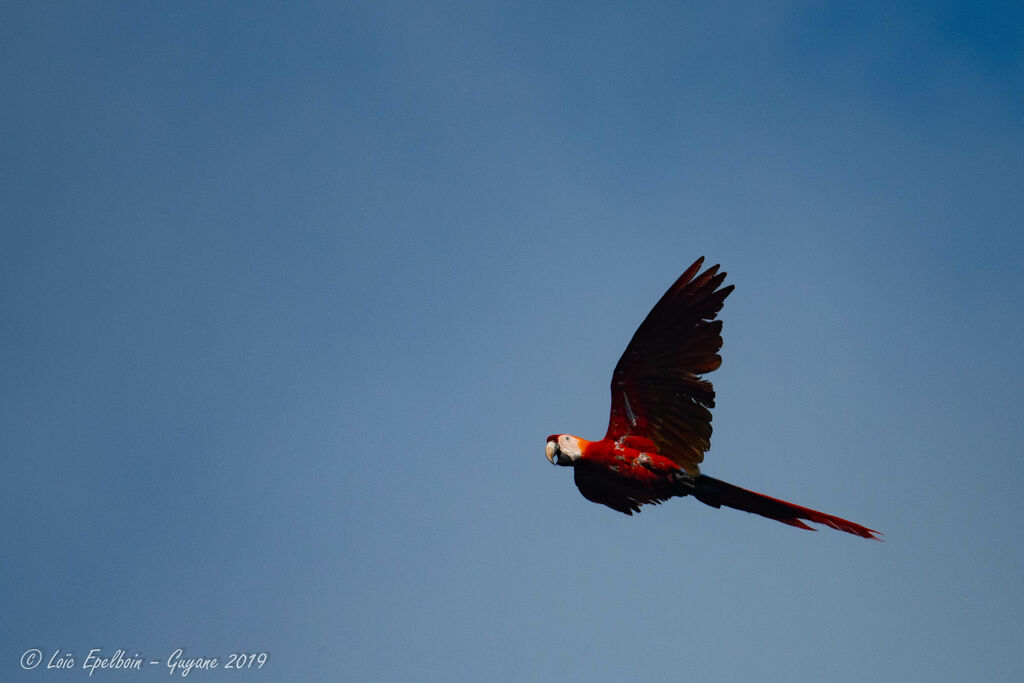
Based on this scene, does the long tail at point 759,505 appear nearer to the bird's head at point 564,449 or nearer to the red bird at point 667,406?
the red bird at point 667,406

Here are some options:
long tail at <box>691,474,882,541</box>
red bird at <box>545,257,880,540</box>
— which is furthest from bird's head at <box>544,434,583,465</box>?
long tail at <box>691,474,882,541</box>

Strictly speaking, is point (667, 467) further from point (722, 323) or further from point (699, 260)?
point (699, 260)

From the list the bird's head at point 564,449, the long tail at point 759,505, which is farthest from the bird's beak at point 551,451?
the long tail at point 759,505

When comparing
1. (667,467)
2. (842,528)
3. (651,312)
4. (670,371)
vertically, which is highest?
(651,312)

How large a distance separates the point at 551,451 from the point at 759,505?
236 centimetres

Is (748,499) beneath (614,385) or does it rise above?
beneath

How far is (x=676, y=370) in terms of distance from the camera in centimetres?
914

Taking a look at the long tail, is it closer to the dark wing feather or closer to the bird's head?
the dark wing feather

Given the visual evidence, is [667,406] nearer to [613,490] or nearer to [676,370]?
[676,370]

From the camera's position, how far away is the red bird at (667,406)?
909 cm

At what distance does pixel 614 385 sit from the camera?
941 cm

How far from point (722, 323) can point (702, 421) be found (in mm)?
1117

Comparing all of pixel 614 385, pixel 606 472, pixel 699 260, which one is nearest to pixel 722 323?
pixel 699 260

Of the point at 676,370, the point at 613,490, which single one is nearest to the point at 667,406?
the point at 676,370
